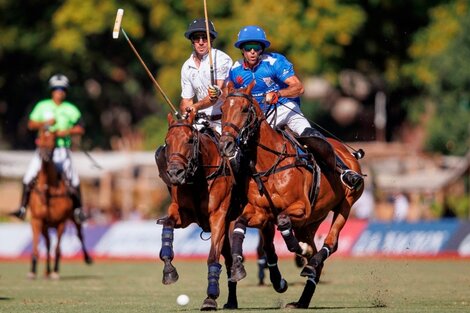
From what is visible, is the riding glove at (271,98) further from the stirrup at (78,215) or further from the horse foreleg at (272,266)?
the stirrup at (78,215)

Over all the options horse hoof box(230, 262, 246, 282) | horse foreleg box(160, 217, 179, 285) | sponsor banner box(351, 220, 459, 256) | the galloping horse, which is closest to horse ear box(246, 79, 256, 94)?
horse foreleg box(160, 217, 179, 285)

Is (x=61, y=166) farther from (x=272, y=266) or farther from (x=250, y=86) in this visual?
(x=250, y=86)

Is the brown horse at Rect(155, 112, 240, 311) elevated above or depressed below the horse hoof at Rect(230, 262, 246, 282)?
above

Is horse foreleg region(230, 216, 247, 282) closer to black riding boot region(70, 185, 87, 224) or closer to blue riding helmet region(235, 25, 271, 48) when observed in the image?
blue riding helmet region(235, 25, 271, 48)

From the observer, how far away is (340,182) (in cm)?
1611

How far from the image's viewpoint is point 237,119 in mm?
14000

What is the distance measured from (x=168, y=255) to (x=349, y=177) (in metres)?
2.84

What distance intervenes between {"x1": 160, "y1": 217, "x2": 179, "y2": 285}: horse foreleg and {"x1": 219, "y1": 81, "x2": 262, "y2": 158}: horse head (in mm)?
1060

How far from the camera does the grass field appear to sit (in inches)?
603

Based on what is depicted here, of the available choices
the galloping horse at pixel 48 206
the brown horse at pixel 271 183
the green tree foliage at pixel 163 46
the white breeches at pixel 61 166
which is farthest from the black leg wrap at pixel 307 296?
the green tree foliage at pixel 163 46

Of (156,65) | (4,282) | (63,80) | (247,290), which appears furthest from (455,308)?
(156,65)

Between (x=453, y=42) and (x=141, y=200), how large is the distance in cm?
1186

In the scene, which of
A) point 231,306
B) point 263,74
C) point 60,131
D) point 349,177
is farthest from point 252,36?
point 60,131

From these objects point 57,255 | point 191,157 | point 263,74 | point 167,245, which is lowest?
point 57,255
